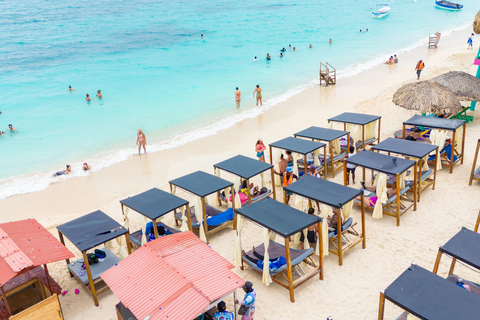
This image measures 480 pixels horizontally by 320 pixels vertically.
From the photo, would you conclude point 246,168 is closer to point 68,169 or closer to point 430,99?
point 430,99

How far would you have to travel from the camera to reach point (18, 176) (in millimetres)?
17266

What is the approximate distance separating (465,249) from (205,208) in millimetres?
6579

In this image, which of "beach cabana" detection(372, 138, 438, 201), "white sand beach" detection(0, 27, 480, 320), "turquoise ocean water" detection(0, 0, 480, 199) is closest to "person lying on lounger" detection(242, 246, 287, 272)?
"white sand beach" detection(0, 27, 480, 320)

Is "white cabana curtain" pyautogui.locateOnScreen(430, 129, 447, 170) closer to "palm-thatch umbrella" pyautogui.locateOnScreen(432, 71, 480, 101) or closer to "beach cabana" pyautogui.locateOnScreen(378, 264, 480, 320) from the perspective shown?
"palm-thatch umbrella" pyautogui.locateOnScreen(432, 71, 480, 101)

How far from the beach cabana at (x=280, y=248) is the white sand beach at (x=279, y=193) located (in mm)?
319

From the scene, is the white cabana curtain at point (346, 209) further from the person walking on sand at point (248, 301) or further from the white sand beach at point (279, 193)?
the person walking on sand at point (248, 301)

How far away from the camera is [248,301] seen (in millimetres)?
6945

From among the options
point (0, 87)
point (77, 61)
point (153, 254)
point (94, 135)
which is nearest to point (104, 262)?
point (153, 254)

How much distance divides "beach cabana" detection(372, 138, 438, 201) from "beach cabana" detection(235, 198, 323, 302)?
15.1 feet

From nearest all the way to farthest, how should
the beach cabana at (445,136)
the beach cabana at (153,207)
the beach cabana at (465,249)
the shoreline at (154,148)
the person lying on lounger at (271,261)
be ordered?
the beach cabana at (465,249) < the person lying on lounger at (271,261) < the beach cabana at (153,207) < the beach cabana at (445,136) < the shoreline at (154,148)

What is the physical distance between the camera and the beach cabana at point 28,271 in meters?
7.08

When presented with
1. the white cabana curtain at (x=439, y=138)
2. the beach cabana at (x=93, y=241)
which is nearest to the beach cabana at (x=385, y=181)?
the white cabana curtain at (x=439, y=138)

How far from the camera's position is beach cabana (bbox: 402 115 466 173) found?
12.5 meters

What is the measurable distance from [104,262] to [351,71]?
92.7ft
